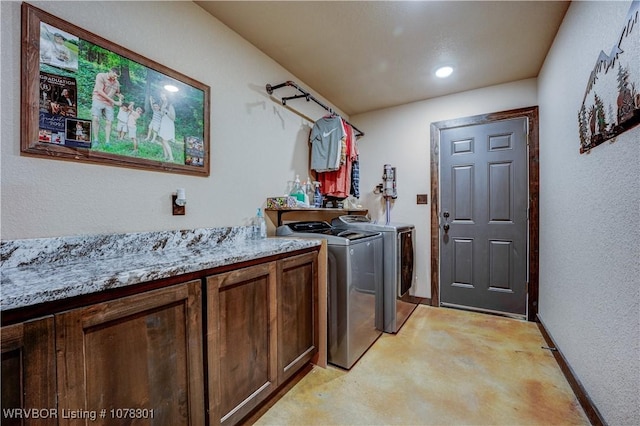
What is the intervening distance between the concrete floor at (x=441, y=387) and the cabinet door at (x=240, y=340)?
0.81 feet

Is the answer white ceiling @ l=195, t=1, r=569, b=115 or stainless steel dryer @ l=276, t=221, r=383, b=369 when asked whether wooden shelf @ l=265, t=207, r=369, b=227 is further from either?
white ceiling @ l=195, t=1, r=569, b=115

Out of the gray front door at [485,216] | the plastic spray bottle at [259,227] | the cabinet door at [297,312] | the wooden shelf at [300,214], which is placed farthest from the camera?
the gray front door at [485,216]

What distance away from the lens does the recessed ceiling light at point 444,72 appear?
259cm

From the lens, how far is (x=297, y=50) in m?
2.28

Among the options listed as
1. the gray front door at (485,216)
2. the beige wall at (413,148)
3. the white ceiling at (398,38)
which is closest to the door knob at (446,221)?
the gray front door at (485,216)

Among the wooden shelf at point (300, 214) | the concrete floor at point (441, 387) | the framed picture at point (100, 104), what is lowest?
the concrete floor at point (441, 387)

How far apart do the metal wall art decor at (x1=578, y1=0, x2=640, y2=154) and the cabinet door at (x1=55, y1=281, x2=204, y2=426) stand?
1858 mm

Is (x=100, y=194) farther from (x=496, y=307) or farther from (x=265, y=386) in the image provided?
(x=496, y=307)

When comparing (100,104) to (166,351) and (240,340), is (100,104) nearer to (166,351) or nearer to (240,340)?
(166,351)

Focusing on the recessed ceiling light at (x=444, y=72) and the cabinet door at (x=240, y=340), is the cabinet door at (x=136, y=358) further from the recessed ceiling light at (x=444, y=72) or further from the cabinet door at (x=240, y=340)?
the recessed ceiling light at (x=444, y=72)

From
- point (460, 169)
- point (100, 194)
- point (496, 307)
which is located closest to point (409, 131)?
point (460, 169)

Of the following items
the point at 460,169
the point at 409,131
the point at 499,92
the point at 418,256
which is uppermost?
the point at 499,92

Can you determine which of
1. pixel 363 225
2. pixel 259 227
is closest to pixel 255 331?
pixel 259 227

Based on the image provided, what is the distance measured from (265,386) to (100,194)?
1273 mm
